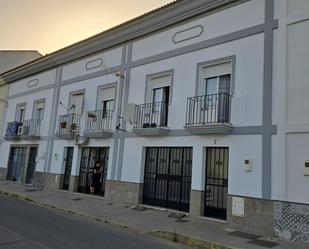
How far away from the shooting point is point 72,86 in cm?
1741

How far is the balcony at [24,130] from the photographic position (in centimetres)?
1928

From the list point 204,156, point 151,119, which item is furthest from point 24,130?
point 204,156

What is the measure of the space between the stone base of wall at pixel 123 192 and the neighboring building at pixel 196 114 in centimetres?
4

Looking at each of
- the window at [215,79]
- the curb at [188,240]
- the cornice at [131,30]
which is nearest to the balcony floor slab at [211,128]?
the window at [215,79]

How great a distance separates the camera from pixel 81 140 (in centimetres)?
1578

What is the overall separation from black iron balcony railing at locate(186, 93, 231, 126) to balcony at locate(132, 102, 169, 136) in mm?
1151

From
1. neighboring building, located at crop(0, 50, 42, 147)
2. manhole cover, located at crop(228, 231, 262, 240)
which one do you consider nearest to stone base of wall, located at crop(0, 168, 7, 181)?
neighboring building, located at crop(0, 50, 42, 147)

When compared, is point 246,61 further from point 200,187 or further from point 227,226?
point 227,226

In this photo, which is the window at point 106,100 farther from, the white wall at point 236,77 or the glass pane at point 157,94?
the glass pane at point 157,94

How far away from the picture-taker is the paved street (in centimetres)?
691

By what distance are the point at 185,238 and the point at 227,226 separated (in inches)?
82.0

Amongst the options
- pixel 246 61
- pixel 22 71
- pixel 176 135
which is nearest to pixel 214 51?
pixel 246 61

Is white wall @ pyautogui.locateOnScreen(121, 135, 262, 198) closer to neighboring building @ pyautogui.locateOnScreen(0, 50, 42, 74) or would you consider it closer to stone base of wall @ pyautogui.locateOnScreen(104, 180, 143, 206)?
stone base of wall @ pyautogui.locateOnScreen(104, 180, 143, 206)

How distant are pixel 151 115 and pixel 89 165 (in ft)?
15.0
